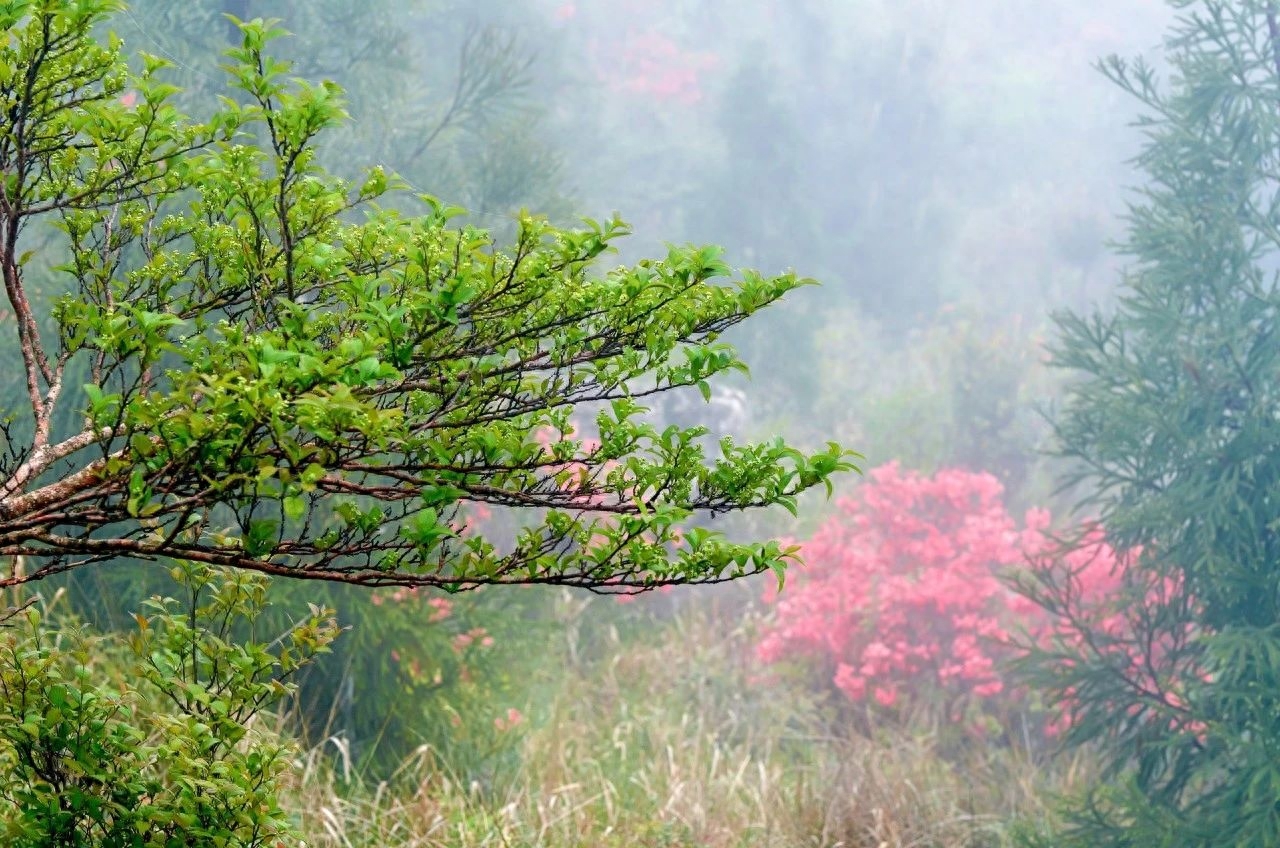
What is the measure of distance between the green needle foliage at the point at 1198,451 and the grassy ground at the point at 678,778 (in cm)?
89

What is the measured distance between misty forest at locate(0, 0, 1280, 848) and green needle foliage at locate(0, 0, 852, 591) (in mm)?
11

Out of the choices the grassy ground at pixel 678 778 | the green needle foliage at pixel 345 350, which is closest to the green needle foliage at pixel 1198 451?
the grassy ground at pixel 678 778

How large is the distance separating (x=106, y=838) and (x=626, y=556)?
3.85 feet

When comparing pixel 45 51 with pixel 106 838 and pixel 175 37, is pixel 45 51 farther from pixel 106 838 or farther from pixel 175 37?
pixel 175 37

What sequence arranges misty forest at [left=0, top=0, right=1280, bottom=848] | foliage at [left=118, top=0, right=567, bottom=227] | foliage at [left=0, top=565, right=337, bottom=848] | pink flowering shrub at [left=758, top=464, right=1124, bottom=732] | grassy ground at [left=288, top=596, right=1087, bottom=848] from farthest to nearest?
pink flowering shrub at [left=758, top=464, right=1124, bottom=732], foliage at [left=118, top=0, right=567, bottom=227], grassy ground at [left=288, top=596, right=1087, bottom=848], foliage at [left=0, top=565, right=337, bottom=848], misty forest at [left=0, top=0, right=1280, bottom=848]

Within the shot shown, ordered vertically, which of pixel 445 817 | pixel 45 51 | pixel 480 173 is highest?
pixel 480 173

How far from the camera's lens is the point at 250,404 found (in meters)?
1.34

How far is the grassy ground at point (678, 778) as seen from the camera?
448cm

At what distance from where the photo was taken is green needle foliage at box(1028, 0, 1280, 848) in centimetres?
540

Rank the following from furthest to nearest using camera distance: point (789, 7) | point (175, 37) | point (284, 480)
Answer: point (789, 7) → point (175, 37) → point (284, 480)

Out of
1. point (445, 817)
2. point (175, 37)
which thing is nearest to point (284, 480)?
point (445, 817)

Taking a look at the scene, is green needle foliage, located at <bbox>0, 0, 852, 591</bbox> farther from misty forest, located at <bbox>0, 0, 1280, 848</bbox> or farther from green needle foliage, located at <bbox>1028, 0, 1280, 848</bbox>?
green needle foliage, located at <bbox>1028, 0, 1280, 848</bbox>

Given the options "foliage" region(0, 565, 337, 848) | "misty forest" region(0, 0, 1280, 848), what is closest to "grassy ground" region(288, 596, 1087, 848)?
"misty forest" region(0, 0, 1280, 848)

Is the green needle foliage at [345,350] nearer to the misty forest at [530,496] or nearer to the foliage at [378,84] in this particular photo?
the misty forest at [530,496]
